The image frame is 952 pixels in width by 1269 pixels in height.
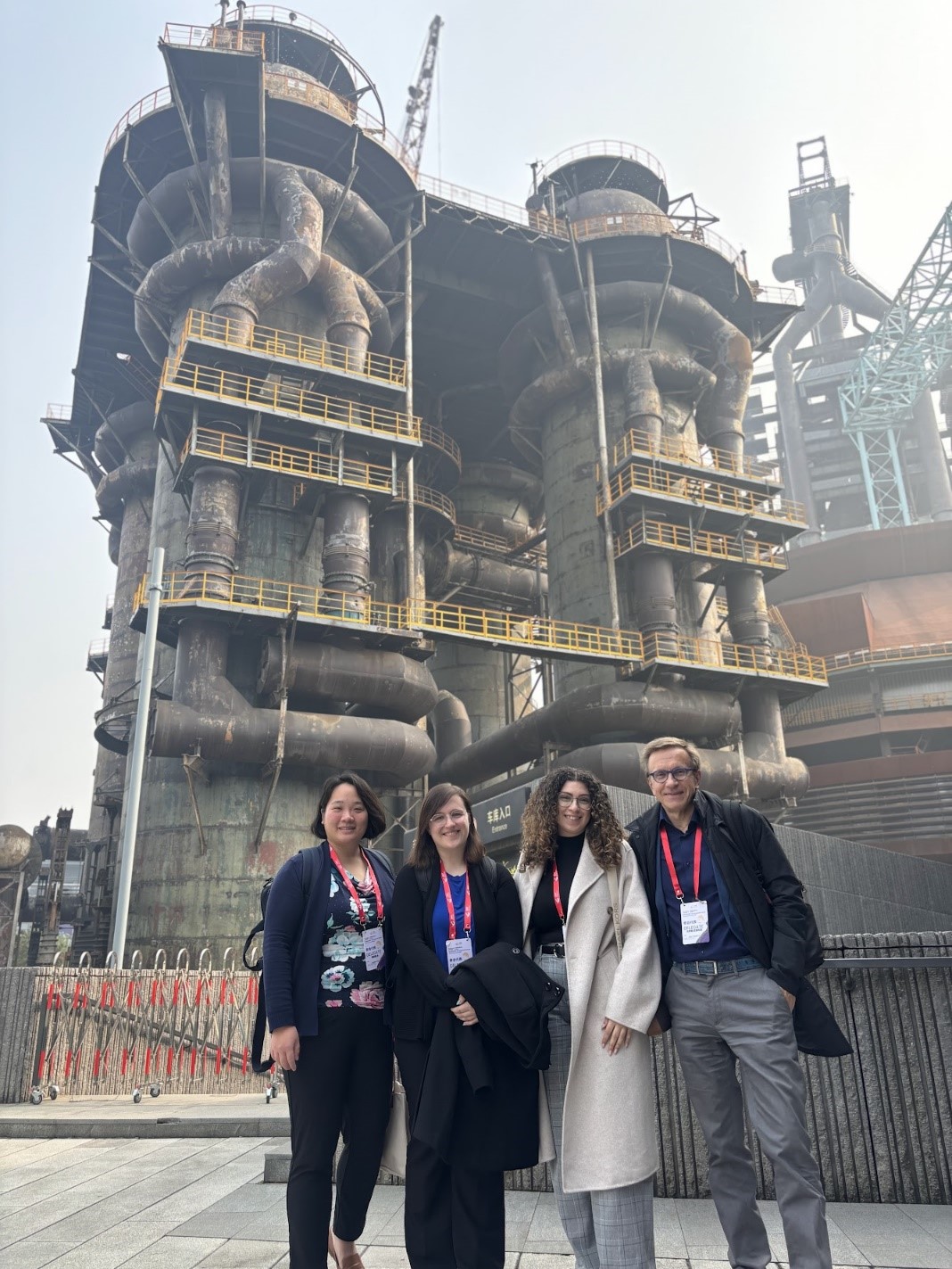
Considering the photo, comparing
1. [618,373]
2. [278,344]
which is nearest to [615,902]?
[278,344]

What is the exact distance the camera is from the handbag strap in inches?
150

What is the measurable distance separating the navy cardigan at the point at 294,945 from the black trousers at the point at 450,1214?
1.92ft

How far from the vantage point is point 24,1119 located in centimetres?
811

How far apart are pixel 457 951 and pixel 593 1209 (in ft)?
3.73

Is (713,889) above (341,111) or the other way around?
the other way around

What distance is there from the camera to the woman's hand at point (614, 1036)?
11.8 ft

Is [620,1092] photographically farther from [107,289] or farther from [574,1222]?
[107,289]

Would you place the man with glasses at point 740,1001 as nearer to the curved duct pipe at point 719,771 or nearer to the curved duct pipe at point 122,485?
the curved duct pipe at point 719,771

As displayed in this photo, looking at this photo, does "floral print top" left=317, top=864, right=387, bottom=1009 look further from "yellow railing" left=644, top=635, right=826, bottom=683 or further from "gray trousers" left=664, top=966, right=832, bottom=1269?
"yellow railing" left=644, top=635, right=826, bottom=683

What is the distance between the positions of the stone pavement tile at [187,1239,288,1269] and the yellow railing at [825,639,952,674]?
3721 centimetres

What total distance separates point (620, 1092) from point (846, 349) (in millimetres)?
80159

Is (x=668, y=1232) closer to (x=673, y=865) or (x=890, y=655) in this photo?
(x=673, y=865)

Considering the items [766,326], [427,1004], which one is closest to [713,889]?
[427,1004]

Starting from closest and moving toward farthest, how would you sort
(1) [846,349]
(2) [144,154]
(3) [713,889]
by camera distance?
(3) [713,889] → (2) [144,154] → (1) [846,349]
